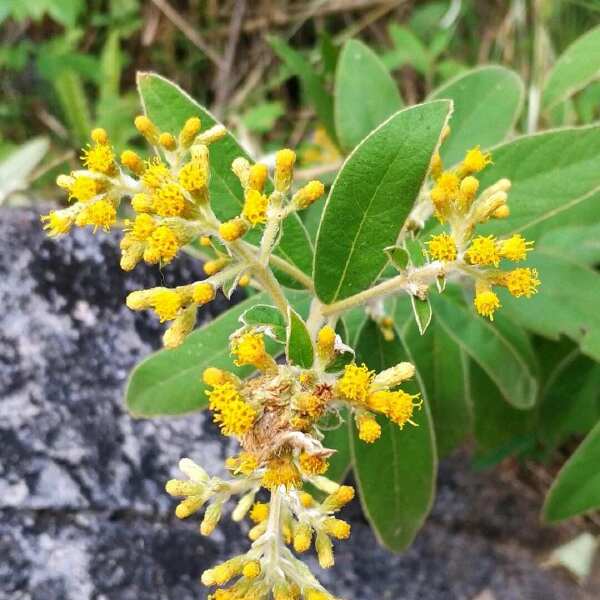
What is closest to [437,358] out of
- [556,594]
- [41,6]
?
[556,594]

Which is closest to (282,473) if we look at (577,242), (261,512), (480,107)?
(261,512)

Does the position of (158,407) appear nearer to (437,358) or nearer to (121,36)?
(437,358)

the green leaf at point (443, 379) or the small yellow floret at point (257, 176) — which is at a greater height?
the small yellow floret at point (257, 176)

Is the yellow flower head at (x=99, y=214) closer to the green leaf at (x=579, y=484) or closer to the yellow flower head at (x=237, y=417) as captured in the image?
the yellow flower head at (x=237, y=417)

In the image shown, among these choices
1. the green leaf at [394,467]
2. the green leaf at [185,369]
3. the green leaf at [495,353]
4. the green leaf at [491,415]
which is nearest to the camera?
the green leaf at [185,369]

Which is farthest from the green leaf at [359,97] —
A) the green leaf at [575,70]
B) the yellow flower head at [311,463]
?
the yellow flower head at [311,463]

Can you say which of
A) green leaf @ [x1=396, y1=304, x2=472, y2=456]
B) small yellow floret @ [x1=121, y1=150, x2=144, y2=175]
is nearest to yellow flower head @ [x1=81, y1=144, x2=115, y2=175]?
small yellow floret @ [x1=121, y1=150, x2=144, y2=175]

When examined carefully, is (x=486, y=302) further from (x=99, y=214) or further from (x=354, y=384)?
(x=99, y=214)

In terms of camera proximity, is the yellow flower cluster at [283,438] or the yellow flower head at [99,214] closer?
A: the yellow flower cluster at [283,438]
